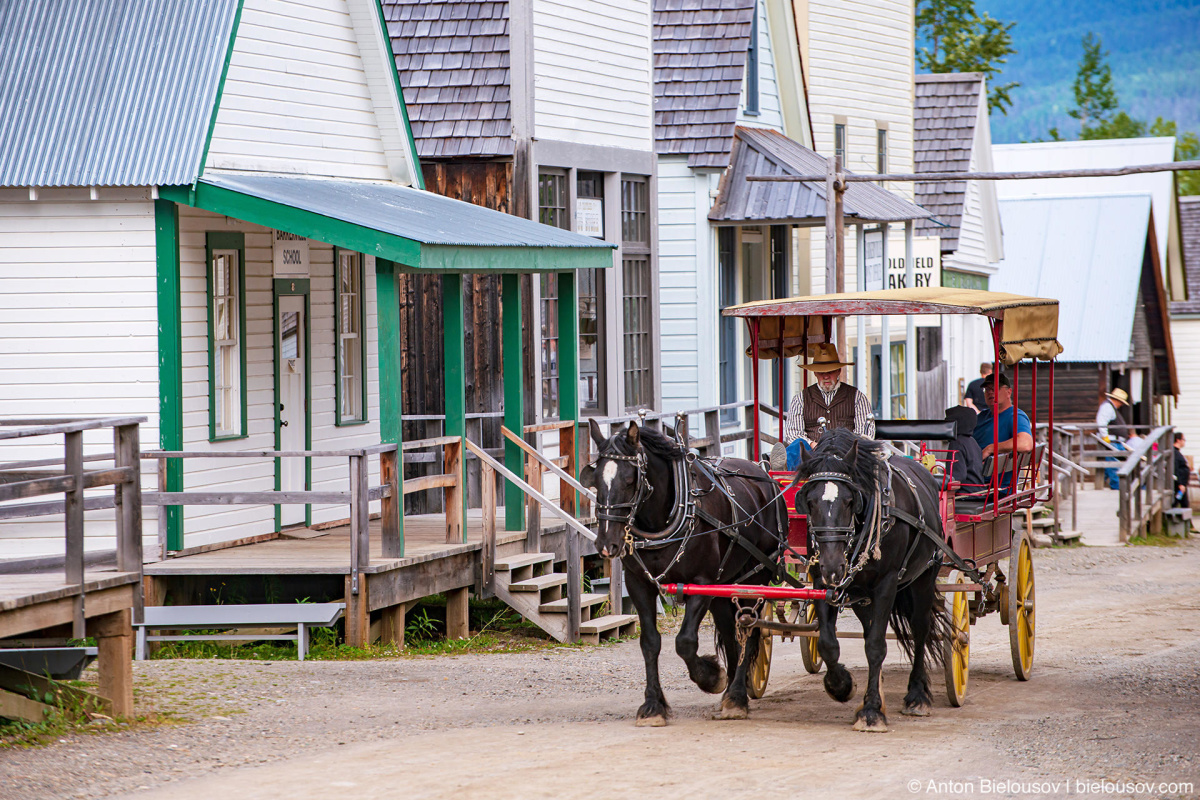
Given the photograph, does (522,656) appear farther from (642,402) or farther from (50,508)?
(642,402)

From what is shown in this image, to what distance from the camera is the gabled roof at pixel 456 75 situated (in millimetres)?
16828

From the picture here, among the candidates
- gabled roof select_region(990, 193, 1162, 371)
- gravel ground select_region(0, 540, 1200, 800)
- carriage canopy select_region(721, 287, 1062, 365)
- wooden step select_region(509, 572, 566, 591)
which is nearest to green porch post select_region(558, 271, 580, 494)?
wooden step select_region(509, 572, 566, 591)

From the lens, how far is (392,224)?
42.9 feet

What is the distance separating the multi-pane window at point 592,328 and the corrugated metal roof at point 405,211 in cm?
198

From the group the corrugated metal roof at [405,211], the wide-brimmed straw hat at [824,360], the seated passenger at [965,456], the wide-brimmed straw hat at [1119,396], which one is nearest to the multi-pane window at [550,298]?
the corrugated metal roof at [405,211]

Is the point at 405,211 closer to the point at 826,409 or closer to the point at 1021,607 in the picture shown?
the point at 826,409

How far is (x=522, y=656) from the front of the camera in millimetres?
13789

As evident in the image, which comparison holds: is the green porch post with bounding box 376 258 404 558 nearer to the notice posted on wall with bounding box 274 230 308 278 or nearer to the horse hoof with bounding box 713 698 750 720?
the notice posted on wall with bounding box 274 230 308 278

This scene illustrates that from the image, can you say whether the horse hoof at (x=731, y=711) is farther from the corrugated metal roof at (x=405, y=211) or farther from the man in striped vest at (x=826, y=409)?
the corrugated metal roof at (x=405, y=211)

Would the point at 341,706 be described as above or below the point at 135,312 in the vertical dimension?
below

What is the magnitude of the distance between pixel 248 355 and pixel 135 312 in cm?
156

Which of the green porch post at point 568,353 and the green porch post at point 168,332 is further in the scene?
the green porch post at point 568,353

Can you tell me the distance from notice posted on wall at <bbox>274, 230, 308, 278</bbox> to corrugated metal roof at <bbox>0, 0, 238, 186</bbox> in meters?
1.88

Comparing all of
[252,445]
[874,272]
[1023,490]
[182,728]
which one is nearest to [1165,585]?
[874,272]
